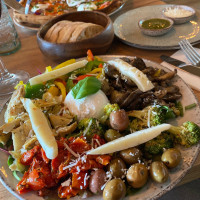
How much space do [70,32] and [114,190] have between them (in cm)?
167

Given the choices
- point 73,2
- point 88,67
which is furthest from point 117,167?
point 73,2

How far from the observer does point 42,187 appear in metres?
1.18

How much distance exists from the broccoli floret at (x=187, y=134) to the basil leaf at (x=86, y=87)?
58 cm

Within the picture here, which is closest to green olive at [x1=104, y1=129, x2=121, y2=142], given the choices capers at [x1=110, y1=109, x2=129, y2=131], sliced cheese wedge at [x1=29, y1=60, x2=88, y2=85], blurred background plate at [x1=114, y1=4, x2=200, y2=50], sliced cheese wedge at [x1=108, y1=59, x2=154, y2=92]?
capers at [x1=110, y1=109, x2=129, y2=131]

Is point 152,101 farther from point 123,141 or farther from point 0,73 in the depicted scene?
point 0,73

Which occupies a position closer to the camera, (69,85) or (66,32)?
(69,85)

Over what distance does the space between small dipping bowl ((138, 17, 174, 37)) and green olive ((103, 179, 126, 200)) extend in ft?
6.04

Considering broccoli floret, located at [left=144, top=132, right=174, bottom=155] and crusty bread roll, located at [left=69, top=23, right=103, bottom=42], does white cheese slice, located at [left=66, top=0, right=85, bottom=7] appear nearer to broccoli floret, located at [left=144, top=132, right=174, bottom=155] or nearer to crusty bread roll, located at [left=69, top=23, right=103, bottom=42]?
crusty bread roll, located at [left=69, top=23, right=103, bottom=42]

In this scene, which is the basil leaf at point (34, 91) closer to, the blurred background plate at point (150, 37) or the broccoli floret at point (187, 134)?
the broccoli floret at point (187, 134)

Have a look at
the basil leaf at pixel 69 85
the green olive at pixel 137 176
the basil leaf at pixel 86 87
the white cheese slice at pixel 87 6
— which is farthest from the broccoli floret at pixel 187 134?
the white cheese slice at pixel 87 6

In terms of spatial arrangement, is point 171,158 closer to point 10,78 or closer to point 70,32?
point 70,32

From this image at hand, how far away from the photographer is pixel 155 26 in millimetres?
2607

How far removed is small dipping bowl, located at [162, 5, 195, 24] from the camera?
8.61ft

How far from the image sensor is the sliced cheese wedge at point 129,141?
Result: 1222 millimetres
